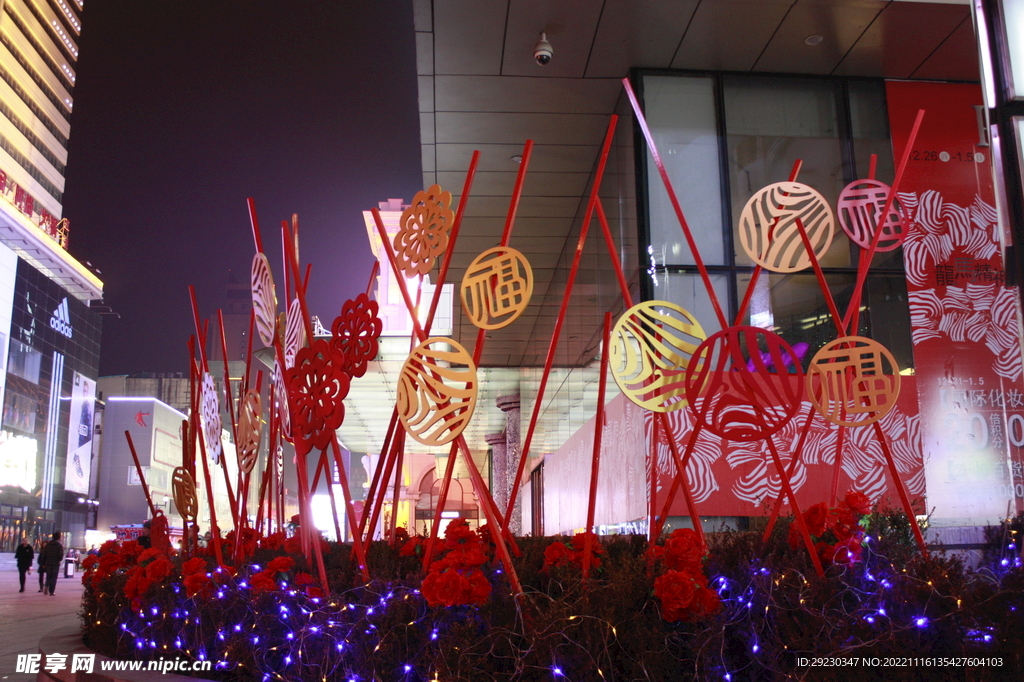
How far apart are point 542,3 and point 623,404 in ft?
9.72

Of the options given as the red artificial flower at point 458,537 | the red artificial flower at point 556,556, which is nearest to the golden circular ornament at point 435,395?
the red artificial flower at point 556,556

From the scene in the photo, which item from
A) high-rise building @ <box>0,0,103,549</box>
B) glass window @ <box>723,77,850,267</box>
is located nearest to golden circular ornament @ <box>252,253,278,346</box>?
glass window @ <box>723,77,850,267</box>

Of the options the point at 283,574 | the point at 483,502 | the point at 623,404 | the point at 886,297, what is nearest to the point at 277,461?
the point at 283,574

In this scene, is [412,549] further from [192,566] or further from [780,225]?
[780,225]

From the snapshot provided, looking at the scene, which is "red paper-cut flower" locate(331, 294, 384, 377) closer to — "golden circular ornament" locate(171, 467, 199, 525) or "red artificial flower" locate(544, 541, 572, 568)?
"red artificial flower" locate(544, 541, 572, 568)

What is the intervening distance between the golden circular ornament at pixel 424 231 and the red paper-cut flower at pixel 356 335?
22 centimetres

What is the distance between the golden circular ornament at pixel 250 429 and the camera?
4203 mm

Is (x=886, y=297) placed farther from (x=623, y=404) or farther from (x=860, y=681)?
(x=860, y=681)

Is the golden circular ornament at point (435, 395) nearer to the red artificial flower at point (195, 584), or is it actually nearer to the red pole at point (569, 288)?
the red pole at point (569, 288)

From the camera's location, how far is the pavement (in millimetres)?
4429

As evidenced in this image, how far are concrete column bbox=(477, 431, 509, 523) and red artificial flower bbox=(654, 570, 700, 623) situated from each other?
541 inches

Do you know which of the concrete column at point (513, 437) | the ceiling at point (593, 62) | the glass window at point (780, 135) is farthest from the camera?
the concrete column at point (513, 437)

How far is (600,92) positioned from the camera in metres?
6.68

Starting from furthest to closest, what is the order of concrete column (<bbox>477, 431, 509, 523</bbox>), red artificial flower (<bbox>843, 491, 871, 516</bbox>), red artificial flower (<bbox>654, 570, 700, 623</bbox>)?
1. concrete column (<bbox>477, 431, 509, 523</bbox>)
2. red artificial flower (<bbox>843, 491, 871, 516</bbox>)
3. red artificial flower (<bbox>654, 570, 700, 623</bbox>)
